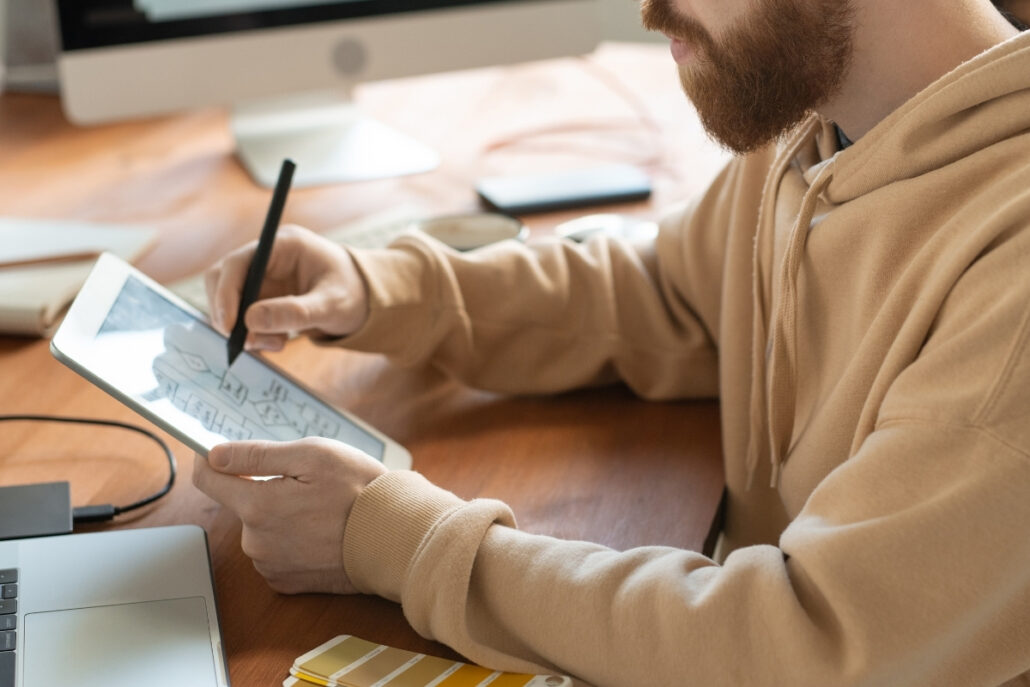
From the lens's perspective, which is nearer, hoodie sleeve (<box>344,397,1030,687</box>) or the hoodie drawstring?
hoodie sleeve (<box>344,397,1030,687</box>)

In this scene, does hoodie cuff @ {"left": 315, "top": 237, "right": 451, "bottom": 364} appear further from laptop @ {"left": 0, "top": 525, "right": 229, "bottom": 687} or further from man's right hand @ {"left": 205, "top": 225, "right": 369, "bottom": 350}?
laptop @ {"left": 0, "top": 525, "right": 229, "bottom": 687}

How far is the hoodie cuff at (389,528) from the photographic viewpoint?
0.67 metres

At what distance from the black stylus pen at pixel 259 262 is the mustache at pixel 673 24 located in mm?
281

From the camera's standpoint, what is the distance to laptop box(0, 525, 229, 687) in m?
0.61

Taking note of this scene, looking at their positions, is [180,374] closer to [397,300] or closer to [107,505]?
[107,505]

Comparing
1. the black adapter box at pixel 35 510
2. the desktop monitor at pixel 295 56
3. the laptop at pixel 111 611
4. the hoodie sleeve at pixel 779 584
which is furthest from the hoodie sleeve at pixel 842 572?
the desktop monitor at pixel 295 56

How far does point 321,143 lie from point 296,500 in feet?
2.79

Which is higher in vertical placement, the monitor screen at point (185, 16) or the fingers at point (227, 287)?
the monitor screen at point (185, 16)

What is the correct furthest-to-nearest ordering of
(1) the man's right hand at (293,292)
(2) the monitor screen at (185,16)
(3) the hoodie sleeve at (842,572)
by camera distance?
(2) the monitor screen at (185,16)
(1) the man's right hand at (293,292)
(3) the hoodie sleeve at (842,572)

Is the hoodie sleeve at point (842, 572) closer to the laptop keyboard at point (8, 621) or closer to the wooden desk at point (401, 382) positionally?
the wooden desk at point (401, 382)

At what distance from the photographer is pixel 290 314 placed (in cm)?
89

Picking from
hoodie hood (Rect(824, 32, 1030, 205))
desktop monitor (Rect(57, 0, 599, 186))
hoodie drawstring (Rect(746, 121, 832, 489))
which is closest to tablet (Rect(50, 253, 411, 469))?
hoodie drawstring (Rect(746, 121, 832, 489))

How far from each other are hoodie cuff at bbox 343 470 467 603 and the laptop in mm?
88

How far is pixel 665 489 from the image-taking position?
833mm
